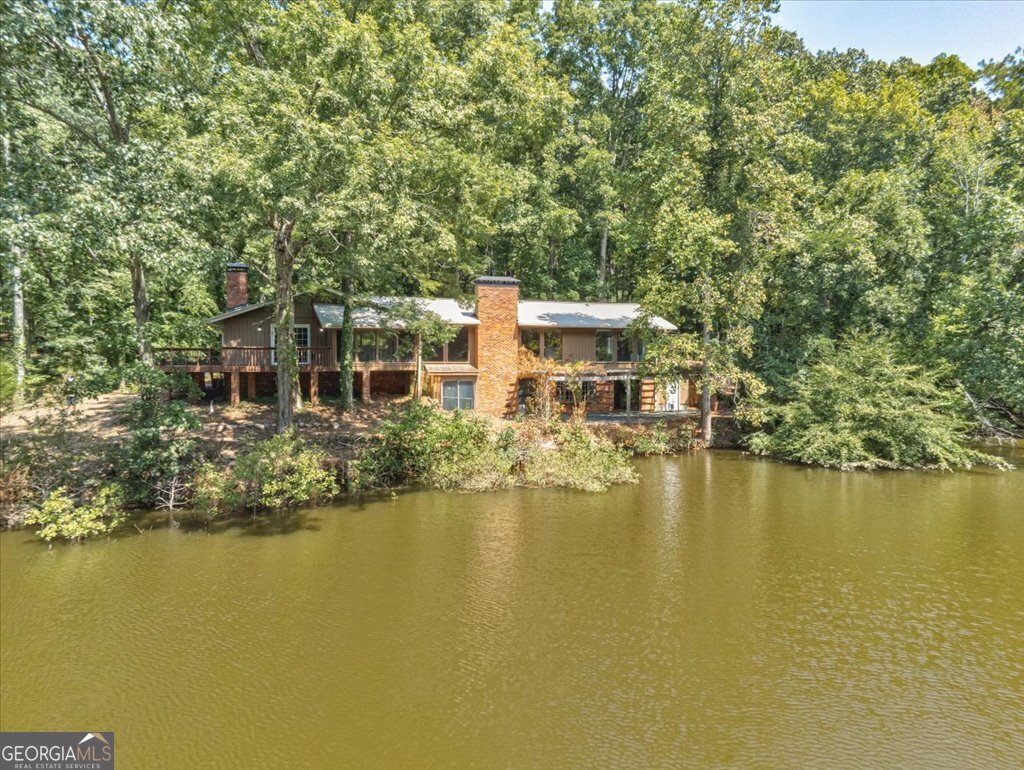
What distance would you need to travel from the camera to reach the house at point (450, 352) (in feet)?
66.4

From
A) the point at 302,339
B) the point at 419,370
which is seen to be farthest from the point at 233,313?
the point at 419,370

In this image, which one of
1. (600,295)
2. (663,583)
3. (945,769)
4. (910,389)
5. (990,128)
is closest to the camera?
(945,769)

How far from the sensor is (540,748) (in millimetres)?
6059

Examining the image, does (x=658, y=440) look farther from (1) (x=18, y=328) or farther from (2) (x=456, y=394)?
(1) (x=18, y=328)

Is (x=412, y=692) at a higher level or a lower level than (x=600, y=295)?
lower

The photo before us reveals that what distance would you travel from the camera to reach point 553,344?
2414 centimetres

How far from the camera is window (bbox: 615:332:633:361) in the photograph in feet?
81.8

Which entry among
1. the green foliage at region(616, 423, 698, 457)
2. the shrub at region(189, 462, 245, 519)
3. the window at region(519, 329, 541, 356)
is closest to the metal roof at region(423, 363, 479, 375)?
the window at region(519, 329, 541, 356)

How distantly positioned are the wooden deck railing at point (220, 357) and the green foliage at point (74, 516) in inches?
281

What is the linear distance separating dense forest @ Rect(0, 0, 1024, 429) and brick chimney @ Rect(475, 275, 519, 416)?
1458mm

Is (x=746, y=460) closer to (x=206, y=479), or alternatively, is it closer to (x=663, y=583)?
(x=663, y=583)

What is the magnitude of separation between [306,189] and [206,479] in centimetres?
746

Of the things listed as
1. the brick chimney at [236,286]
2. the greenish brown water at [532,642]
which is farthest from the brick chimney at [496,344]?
the greenish brown water at [532,642]

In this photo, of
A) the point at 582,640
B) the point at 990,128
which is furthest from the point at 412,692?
the point at 990,128
